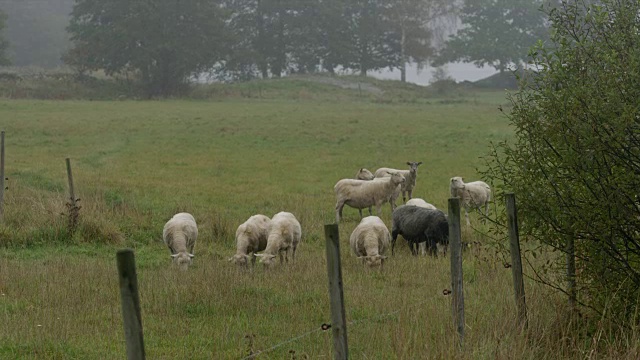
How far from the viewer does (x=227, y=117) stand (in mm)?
46250

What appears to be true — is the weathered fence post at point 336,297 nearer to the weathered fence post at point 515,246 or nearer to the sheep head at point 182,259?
the weathered fence post at point 515,246

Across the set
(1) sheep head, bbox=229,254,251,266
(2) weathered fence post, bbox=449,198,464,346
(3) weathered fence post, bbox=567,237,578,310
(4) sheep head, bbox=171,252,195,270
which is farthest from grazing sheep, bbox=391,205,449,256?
(2) weathered fence post, bbox=449,198,464,346

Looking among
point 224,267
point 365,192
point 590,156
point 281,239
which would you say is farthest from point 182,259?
point 590,156

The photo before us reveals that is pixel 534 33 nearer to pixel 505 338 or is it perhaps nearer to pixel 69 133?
pixel 69 133

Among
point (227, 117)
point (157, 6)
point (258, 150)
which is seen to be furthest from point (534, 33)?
point (258, 150)

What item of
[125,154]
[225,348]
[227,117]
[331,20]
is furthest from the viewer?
[331,20]

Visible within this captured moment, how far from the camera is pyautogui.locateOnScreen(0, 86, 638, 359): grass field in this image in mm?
8070

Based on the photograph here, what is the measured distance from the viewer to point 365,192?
1953 centimetres

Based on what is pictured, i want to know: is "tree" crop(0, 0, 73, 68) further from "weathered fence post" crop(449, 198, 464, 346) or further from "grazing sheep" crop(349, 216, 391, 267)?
"weathered fence post" crop(449, 198, 464, 346)

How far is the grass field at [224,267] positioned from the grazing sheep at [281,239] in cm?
30

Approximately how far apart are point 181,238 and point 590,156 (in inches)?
319

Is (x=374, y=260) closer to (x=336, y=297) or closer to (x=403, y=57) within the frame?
(x=336, y=297)

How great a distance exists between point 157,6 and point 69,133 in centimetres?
3408

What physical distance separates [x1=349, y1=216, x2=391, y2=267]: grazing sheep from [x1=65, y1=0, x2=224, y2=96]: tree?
56393 millimetres
